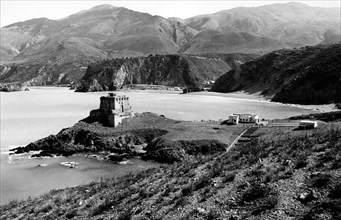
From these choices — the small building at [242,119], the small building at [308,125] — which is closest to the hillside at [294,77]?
the small building at [242,119]

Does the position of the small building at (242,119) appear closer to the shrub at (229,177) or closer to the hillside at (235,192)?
the hillside at (235,192)

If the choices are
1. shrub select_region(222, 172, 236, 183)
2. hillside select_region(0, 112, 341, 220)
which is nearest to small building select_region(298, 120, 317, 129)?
hillside select_region(0, 112, 341, 220)

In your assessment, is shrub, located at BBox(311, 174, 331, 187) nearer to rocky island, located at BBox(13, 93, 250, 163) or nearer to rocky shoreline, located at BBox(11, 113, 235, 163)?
rocky shoreline, located at BBox(11, 113, 235, 163)

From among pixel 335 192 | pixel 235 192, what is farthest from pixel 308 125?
pixel 335 192

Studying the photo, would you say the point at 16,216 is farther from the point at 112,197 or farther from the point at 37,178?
the point at 37,178

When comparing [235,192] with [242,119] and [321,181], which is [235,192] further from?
[242,119]
